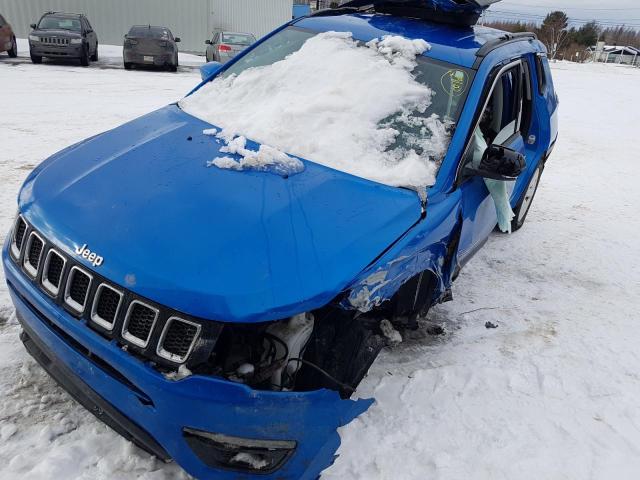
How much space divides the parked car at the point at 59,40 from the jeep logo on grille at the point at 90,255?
14491 mm

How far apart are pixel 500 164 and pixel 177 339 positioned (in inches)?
74.4

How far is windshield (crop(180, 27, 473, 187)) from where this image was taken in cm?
266

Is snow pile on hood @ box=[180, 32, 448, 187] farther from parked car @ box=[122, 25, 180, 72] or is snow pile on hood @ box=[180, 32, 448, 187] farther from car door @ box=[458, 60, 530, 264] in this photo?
parked car @ box=[122, 25, 180, 72]

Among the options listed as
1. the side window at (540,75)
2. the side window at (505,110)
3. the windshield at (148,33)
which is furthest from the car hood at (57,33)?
the side window at (505,110)

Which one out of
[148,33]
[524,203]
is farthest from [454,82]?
[148,33]

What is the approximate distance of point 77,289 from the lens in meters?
1.97

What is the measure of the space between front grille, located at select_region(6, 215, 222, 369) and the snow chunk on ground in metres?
0.83

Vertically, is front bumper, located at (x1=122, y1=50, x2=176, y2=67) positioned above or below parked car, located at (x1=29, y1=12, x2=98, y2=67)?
below

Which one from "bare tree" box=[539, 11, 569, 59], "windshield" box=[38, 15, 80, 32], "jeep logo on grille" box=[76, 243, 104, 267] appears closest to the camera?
"jeep logo on grille" box=[76, 243, 104, 267]

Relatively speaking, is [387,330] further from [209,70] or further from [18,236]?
[209,70]

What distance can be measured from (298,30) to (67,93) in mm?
7968

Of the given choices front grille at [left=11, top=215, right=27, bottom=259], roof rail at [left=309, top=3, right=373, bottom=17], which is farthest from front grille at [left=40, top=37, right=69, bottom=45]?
front grille at [left=11, top=215, right=27, bottom=259]

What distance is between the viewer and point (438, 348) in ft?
10.8

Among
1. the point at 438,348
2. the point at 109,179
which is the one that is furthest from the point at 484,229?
the point at 109,179
